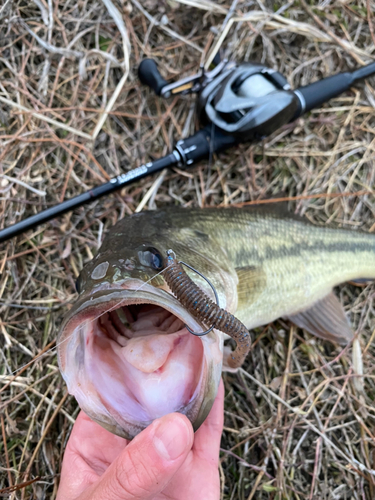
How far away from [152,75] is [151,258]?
169cm

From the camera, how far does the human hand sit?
1.18 metres

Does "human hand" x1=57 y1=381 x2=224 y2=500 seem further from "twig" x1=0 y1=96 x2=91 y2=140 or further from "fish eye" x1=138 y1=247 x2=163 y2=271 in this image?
"twig" x1=0 y1=96 x2=91 y2=140

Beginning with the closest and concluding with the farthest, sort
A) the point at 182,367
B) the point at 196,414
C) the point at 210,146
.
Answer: the point at 196,414
the point at 182,367
the point at 210,146

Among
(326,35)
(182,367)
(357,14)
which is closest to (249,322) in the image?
(182,367)

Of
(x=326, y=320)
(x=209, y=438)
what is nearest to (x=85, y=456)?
(x=209, y=438)

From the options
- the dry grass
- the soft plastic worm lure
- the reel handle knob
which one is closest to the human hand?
the soft plastic worm lure

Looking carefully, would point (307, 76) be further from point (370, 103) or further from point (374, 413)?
point (374, 413)

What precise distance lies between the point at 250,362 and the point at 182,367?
120cm

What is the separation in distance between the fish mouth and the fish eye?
0.49 ft

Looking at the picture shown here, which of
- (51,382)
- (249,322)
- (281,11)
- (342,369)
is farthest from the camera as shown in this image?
(281,11)

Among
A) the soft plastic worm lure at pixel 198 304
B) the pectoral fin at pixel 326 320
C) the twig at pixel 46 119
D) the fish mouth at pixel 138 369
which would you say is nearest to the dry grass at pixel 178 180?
the twig at pixel 46 119

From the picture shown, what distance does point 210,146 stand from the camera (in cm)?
247

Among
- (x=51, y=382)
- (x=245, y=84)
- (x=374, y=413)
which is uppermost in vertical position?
(x=245, y=84)

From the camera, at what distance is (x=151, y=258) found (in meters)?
1.39
